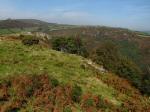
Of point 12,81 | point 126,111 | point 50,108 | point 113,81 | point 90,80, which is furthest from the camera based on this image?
point 113,81

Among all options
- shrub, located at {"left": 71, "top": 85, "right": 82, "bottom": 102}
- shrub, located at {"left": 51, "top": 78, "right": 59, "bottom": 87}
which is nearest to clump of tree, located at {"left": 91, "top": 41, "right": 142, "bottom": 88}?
shrub, located at {"left": 71, "top": 85, "right": 82, "bottom": 102}

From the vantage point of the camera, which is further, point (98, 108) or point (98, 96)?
point (98, 96)

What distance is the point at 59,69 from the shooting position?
28906mm

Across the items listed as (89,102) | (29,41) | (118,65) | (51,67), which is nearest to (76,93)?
(89,102)

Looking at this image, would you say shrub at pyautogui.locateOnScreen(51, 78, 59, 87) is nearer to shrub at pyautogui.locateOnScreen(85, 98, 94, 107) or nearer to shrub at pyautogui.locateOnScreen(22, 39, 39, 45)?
shrub at pyautogui.locateOnScreen(85, 98, 94, 107)

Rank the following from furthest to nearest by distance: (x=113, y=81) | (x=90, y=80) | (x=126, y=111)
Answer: (x=113, y=81) < (x=90, y=80) < (x=126, y=111)

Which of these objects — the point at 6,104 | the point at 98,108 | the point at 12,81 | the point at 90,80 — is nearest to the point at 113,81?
the point at 90,80

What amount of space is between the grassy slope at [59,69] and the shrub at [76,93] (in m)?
0.75

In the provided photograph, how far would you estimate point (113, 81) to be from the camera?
29453 millimetres

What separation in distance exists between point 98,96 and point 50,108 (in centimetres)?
424

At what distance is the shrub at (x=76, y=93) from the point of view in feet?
73.4

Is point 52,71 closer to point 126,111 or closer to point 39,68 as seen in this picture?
point 39,68

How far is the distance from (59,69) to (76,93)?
6380 millimetres

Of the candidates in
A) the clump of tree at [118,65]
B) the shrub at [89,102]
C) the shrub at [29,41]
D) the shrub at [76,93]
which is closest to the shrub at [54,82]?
the shrub at [76,93]
